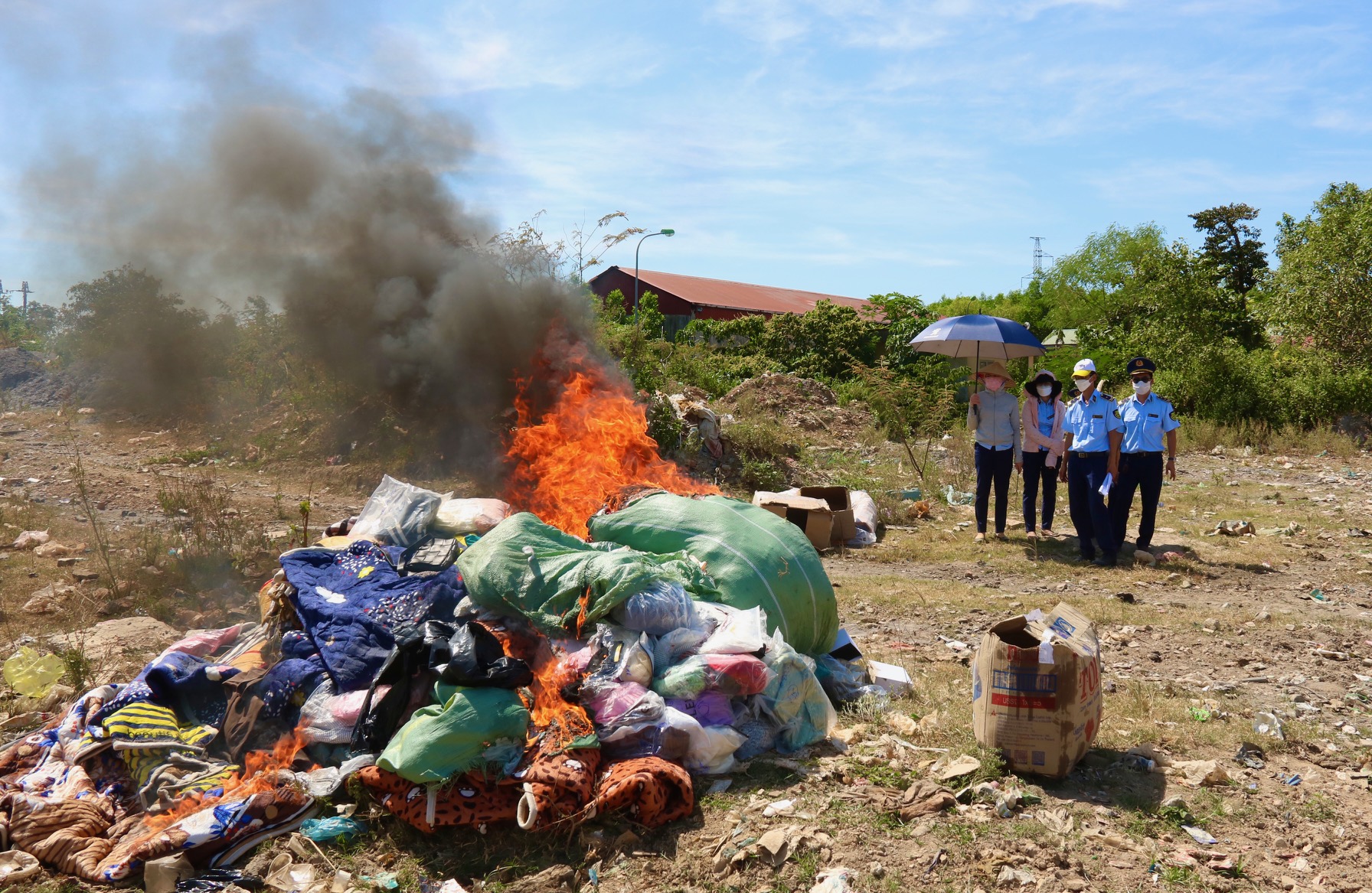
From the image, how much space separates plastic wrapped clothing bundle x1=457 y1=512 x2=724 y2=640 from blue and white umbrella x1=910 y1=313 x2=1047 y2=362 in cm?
506

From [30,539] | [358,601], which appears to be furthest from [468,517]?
[30,539]

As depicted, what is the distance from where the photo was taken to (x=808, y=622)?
14.4 ft

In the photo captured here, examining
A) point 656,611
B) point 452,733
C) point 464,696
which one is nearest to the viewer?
point 452,733

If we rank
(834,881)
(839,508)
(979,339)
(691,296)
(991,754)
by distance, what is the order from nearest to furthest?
(834,881) < (991,754) < (979,339) < (839,508) < (691,296)

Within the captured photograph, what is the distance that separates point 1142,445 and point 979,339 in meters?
1.69

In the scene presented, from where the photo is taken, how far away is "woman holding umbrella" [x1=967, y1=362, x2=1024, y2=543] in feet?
26.3

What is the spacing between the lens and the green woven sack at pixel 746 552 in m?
4.29

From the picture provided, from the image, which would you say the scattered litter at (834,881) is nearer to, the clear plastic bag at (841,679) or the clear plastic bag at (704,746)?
the clear plastic bag at (704,746)

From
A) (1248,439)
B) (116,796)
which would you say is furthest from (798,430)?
(116,796)

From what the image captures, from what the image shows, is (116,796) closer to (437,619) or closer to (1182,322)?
(437,619)

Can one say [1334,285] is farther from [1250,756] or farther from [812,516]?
[1250,756]

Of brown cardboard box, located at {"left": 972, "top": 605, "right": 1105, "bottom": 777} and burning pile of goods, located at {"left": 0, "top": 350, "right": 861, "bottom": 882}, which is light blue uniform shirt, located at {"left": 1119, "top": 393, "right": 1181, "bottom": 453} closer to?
burning pile of goods, located at {"left": 0, "top": 350, "right": 861, "bottom": 882}

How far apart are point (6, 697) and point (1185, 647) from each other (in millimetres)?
6541

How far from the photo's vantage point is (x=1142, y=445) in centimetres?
735
